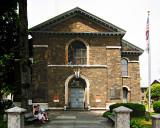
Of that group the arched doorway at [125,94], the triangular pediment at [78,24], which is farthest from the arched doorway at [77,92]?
the triangular pediment at [78,24]

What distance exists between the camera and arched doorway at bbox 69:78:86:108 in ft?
67.6

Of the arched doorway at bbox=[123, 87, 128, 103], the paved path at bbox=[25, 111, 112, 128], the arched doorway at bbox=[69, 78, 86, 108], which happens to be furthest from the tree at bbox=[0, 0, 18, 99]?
the arched doorway at bbox=[123, 87, 128, 103]

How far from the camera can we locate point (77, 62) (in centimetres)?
2097

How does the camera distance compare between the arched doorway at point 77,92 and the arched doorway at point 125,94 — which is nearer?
the arched doorway at point 77,92

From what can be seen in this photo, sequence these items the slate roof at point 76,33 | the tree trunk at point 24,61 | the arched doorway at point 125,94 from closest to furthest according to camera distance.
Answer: the tree trunk at point 24,61, the slate roof at point 76,33, the arched doorway at point 125,94

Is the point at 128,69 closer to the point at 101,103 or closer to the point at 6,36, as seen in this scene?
the point at 101,103

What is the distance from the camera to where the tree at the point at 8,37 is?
20263mm

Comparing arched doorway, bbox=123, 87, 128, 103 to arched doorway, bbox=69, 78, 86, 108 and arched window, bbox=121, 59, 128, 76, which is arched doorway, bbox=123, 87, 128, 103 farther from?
arched doorway, bbox=69, 78, 86, 108

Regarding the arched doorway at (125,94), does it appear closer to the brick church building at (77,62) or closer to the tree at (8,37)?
the brick church building at (77,62)

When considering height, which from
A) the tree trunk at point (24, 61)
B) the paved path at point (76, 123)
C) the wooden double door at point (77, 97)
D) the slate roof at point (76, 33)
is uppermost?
the slate roof at point (76, 33)

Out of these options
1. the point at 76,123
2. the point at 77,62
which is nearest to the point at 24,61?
the point at 76,123

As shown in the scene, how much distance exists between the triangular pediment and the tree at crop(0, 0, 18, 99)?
3.61m

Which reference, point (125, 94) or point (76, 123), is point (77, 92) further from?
point (76, 123)

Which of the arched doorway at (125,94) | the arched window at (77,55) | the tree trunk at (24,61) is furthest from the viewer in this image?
the arched doorway at (125,94)
